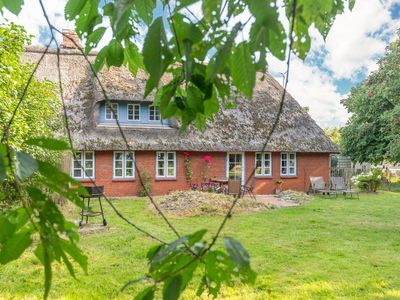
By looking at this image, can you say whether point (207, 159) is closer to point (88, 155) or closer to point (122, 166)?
point (122, 166)

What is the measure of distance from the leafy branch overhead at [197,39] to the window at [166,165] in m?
16.7

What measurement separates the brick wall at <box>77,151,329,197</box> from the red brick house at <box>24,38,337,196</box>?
0.14 ft

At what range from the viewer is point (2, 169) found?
0.71 metres

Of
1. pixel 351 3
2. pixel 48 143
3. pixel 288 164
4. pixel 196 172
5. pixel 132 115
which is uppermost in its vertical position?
pixel 132 115

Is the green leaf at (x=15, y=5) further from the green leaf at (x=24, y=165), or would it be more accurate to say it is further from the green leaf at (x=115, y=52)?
the green leaf at (x=24, y=165)

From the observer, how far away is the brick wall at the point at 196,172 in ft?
56.4

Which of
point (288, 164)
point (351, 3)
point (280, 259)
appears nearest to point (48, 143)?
point (351, 3)

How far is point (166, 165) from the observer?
18.2 metres

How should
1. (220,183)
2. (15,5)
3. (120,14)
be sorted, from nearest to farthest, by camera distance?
(120,14) < (15,5) < (220,183)

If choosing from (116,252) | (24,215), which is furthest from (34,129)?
(24,215)

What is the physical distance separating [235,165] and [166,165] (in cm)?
367

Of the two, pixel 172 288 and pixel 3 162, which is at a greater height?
pixel 3 162

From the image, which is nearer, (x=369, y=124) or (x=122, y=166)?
(x=122, y=166)

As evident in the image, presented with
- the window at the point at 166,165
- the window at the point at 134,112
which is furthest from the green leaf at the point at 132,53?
the window at the point at 134,112
